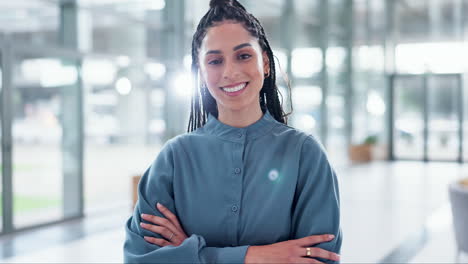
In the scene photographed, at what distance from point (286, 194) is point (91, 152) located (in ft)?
20.4

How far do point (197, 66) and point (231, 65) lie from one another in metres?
0.19

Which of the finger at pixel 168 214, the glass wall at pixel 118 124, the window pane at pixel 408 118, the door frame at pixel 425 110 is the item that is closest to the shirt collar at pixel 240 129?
the finger at pixel 168 214

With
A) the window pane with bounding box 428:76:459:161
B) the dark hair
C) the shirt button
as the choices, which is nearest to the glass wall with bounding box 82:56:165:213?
the dark hair

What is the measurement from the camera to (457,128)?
567 inches

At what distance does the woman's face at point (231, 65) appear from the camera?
55.2 inches

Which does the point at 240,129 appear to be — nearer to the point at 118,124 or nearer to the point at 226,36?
the point at 226,36

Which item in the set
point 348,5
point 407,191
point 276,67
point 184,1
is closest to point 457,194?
point 276,67

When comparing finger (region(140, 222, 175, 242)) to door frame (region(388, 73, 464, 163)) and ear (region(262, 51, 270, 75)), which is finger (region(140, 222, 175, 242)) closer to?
ear (region(262, 51, 270, 75))

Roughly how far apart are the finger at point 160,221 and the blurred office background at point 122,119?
0.60m

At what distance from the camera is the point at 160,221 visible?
1.39 metres

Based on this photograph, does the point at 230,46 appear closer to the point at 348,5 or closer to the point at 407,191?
the point at 407,191

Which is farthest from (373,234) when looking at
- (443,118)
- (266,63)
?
(443,118)

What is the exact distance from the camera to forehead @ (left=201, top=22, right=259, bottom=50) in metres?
1.40

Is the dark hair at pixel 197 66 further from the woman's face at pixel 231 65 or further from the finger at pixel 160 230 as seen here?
the finger at pixel 160 230
